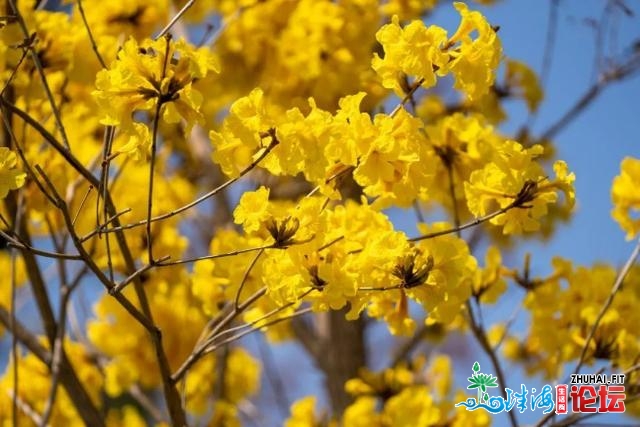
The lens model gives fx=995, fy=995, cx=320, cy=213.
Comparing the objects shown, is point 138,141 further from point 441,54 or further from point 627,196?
point 627,196

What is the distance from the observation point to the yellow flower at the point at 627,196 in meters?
1.61

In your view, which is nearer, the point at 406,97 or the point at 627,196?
the point at 406,97

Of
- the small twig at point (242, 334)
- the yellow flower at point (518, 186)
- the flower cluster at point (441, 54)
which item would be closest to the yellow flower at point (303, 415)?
the small twig at point (242, 334)

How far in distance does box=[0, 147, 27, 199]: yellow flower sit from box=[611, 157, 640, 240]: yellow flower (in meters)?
0.96

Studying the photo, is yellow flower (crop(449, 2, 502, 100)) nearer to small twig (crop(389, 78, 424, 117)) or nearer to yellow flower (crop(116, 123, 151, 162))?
small twig (crop(389, 78, 424, 117))

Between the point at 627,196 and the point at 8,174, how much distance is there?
3.24 feet

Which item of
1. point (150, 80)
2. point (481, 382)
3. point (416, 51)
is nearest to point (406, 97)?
point (416, 51)

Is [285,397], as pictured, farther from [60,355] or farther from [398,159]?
[398,159]

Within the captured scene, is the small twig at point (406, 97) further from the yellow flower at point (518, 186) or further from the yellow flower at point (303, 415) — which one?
the yellow flower at point (303, 415)

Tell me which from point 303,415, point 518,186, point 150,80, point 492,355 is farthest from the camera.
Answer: point 303,415

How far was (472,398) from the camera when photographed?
1756 millimetres

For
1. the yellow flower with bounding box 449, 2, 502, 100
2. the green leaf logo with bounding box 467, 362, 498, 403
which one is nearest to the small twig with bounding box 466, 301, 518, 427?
the green leaf logo with bounding box 467, 362, 498, 403

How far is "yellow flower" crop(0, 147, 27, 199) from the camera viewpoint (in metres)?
1.11

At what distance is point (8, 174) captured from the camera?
1.12 metres
